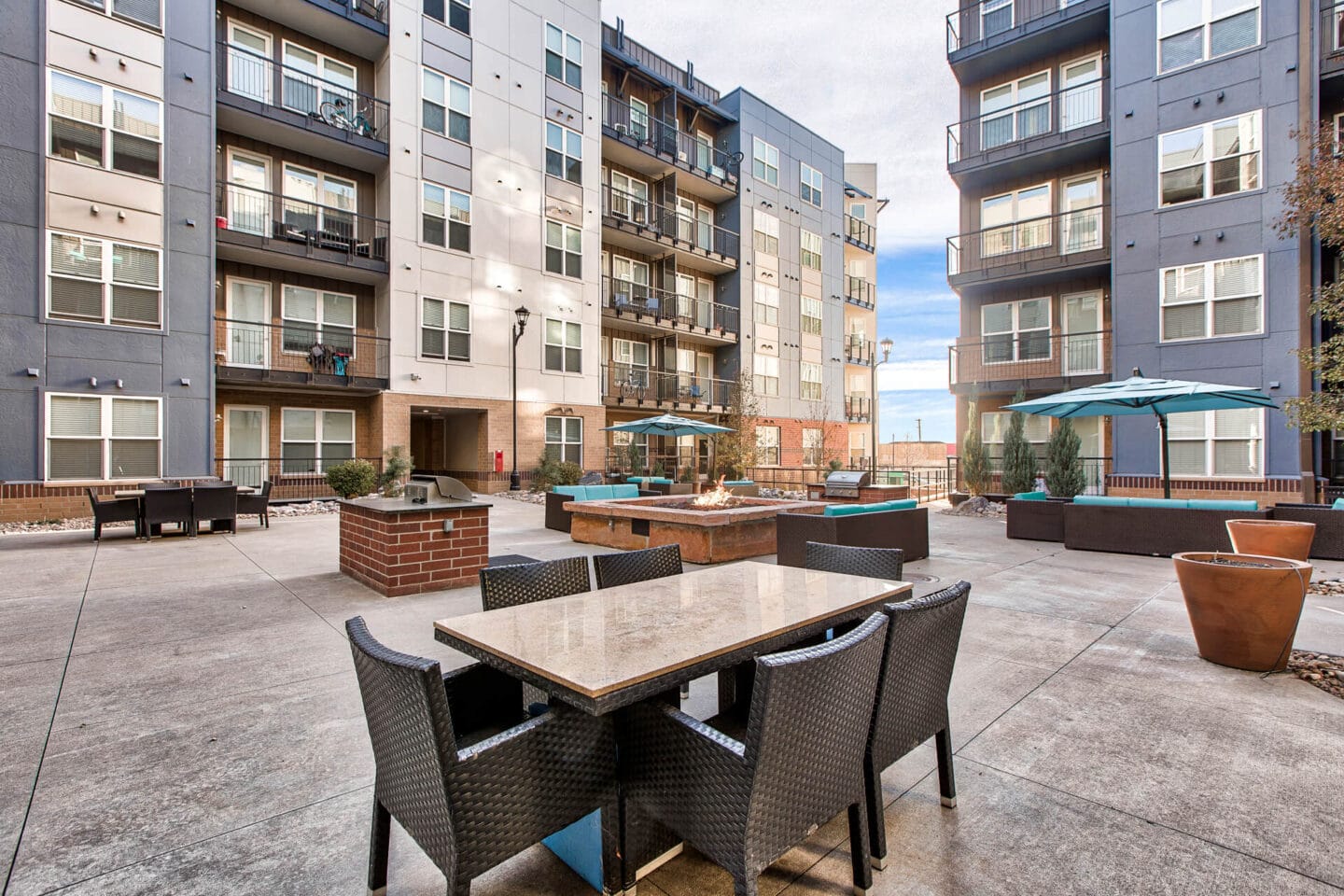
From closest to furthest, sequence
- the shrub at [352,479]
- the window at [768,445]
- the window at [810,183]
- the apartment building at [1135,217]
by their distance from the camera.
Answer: the apartment building at [1135,217]
the shrub at [352,479]
the window at [768,445]
the window at [810,183]

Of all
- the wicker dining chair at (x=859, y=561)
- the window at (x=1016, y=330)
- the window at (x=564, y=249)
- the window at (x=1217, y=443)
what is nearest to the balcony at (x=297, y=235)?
the window at (x=564, y=249)

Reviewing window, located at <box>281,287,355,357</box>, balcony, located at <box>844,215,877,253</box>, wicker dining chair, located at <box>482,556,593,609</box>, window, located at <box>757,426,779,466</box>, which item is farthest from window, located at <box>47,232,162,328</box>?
balcony, located at <box>844,215,877,253</box>

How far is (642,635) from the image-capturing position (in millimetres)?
2111

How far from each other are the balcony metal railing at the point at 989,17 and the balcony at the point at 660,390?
1301cm

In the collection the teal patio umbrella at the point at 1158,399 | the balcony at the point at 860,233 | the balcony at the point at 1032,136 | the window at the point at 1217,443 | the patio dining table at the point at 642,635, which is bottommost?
the patio dining table at the point at 642,635

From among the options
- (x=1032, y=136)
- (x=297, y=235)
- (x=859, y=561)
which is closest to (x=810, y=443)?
(x=1032, y=136)

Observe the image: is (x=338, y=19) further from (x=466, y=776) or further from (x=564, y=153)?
(x=466, y=776)

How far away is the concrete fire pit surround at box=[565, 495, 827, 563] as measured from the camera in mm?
8047

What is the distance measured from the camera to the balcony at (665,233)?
21.5 m

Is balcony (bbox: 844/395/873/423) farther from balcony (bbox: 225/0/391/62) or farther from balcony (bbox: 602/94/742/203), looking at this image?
balcony (bbox: 225/0/391/62)

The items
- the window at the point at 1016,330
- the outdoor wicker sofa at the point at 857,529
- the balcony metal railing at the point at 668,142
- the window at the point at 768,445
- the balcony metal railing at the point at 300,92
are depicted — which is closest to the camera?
the outdoor wicker sofa at the point at 857,529

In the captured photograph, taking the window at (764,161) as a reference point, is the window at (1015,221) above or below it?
below

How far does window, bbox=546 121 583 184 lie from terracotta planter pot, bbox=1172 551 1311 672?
1939 cm

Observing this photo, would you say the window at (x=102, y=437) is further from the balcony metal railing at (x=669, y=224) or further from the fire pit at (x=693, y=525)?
the balcony metal railing at (x=669, y=224)
